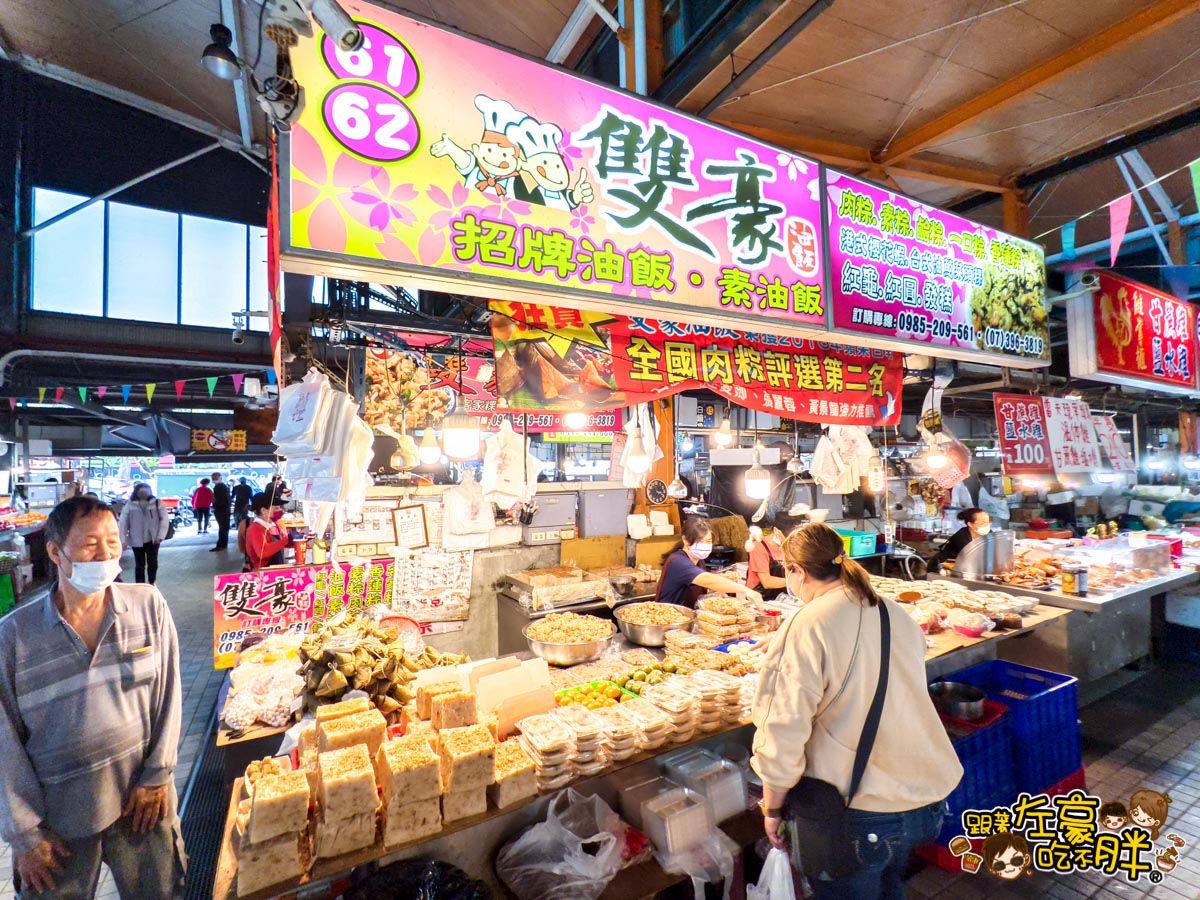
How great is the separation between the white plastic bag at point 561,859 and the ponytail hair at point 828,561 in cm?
174

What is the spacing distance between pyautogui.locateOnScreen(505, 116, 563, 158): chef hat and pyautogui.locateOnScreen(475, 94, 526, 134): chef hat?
0.03 meters

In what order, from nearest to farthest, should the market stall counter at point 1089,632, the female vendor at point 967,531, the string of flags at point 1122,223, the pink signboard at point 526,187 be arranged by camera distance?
the pink signboard at point 526,187 < the string of flags at point 1122,223 < the market stall counter at point 1089,632 < the female vendor at point 967,531

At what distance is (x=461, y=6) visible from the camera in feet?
13.7

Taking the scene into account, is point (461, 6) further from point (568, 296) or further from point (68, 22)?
point (68, 22)

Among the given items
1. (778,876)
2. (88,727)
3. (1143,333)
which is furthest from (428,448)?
(1143,333)

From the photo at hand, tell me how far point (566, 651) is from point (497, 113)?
3.56 meters

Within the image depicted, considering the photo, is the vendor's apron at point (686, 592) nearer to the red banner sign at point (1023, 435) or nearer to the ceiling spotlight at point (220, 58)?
the red banner sign at point (1023, 435)

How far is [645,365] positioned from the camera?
398 centimetres

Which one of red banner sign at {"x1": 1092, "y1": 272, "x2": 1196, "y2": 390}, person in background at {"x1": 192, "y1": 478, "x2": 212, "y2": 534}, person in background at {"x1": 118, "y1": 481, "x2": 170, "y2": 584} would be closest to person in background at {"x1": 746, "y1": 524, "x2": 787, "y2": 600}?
red banner sign at {"x1": 1092, "y1": 272, "x2": 1196, "y2": 390}

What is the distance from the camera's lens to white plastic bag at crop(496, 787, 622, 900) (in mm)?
2502

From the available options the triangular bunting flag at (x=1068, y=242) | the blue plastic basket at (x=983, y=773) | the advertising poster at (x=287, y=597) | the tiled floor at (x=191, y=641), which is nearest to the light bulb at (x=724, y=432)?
the triangular bunting flag at (x=1068, y=242)

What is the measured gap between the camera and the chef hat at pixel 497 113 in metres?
2.38

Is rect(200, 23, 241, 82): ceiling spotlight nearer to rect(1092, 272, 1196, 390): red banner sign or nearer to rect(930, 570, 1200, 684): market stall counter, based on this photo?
rect(1092, 272, 1196, 390): red banner sign

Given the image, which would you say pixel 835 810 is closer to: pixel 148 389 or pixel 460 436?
pixel 460 436
